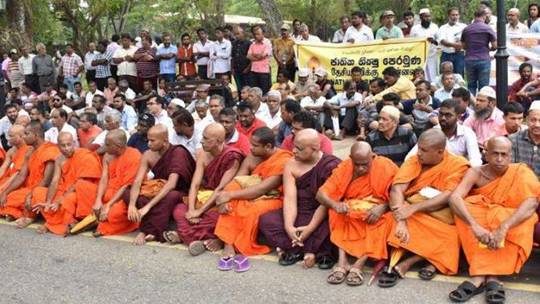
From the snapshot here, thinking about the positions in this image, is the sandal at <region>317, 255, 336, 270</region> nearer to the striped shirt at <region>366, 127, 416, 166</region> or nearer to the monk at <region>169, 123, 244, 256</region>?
the monk at <region>169, 123, 244, 256</region>

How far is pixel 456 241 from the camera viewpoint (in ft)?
16.9

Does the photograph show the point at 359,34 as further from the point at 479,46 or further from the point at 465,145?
the point at 465,145

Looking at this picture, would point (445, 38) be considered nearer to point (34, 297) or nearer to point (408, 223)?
point (408, 223)

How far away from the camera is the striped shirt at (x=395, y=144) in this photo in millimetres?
6742

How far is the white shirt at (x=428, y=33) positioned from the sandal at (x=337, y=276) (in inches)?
301

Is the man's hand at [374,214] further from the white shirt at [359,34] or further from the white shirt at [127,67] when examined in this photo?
the white shirt at [127,67]

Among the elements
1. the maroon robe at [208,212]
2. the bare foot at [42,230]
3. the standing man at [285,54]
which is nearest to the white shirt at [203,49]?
the standing man at [285,54]

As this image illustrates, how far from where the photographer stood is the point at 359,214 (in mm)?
5410

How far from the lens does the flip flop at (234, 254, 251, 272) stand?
18.5 ft

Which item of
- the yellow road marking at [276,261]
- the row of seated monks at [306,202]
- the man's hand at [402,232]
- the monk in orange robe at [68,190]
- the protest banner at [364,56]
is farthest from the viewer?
the protest banner at [364,56]

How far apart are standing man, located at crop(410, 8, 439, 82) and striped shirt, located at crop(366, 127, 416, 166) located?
5538mm

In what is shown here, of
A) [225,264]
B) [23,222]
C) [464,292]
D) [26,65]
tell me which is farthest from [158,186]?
[26,65]

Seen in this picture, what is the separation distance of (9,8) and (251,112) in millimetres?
15116

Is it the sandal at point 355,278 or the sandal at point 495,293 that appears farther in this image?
the sandal at point 355,278
